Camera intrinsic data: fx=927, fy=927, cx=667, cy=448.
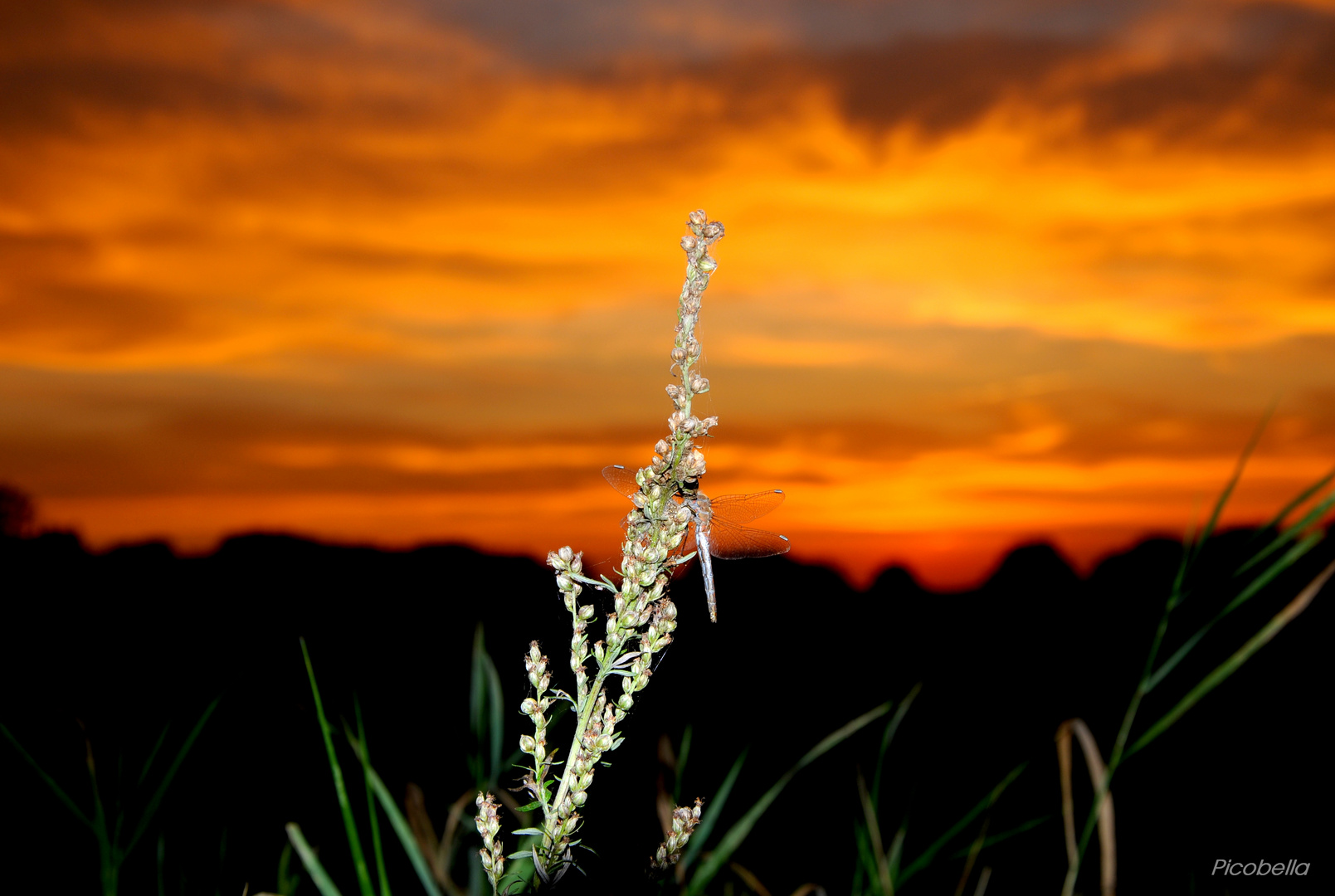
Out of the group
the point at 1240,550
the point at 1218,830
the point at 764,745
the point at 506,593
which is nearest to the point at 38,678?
the point at 506,593

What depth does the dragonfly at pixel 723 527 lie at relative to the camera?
2.30 m

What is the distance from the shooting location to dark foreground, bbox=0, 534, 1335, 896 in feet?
21.9

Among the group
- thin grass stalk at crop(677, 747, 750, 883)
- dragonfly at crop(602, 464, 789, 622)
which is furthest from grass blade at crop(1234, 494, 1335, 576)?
thin grass stalk at crop(677, 747, 750, 883)

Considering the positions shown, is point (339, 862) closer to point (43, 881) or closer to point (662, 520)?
point (43, 881)

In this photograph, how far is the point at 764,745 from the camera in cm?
972

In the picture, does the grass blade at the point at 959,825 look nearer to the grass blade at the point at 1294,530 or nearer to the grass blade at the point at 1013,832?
the grass blade at the point at 1013,832

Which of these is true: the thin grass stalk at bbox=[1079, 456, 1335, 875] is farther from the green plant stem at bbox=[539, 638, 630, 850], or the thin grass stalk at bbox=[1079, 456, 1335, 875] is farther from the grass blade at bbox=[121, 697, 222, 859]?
the grass blade at bbox=[121, 697, 222, 859]

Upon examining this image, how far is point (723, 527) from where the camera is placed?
10.8 ft

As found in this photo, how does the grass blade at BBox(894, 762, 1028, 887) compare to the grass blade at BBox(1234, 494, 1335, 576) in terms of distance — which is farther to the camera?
the grass blade at BBox(894, 762, 1028, 887)

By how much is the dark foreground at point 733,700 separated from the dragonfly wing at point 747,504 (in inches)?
82.0

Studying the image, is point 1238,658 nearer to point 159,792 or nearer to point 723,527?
point 723,527

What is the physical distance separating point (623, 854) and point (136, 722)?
16.8 feet

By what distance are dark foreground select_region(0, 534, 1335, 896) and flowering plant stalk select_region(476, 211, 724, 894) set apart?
337 cm

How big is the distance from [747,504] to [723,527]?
58 centimetres
